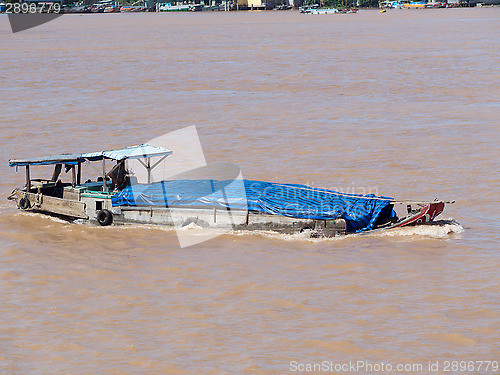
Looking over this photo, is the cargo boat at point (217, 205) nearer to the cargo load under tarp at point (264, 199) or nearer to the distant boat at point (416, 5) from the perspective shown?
the cargo load under tarp at point (264, 199)

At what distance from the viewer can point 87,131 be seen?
98.6 ft

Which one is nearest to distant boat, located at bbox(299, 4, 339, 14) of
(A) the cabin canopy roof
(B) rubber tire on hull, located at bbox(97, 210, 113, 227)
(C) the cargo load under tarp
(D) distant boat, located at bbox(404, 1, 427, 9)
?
(D) distant boat, located at bbox(404, 1, 427, 9)

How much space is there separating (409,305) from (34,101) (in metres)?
30.2

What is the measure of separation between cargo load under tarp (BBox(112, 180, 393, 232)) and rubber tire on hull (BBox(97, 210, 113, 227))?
301 mm

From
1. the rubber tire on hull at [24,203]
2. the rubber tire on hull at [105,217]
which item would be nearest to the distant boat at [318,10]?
the rubber tire on hull at [24,203]

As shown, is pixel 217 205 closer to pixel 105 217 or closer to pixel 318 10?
pixel 105 217

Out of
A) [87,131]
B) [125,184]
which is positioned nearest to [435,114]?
[87,131]

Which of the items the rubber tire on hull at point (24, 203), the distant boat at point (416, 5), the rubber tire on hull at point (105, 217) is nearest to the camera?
the rubber tire on hull at point (105, 217)

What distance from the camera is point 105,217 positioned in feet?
59.8

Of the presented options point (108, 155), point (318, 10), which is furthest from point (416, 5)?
point (108, 155)

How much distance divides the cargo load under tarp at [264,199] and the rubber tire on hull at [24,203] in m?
2.75

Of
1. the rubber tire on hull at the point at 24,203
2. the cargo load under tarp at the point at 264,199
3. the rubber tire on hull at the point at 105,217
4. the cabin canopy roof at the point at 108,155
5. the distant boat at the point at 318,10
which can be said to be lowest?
the rubber tire on hull at the point at 105,217

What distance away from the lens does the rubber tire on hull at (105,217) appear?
59.8 feet

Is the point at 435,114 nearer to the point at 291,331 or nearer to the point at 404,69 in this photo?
the point at 404,69
